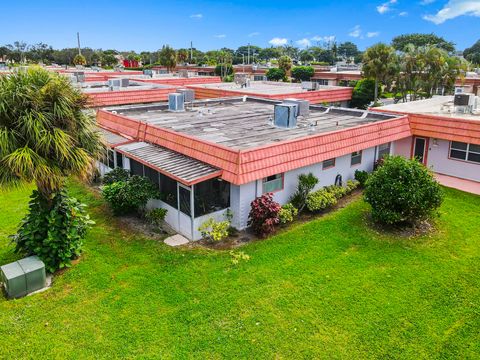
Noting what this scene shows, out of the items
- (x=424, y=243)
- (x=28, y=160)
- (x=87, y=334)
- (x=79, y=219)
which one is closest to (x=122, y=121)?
(x=79, y=219)

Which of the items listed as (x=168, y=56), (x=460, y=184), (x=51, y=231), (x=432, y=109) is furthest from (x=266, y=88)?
(x=168, y=56)

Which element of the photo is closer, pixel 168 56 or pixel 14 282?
pixel 14 282

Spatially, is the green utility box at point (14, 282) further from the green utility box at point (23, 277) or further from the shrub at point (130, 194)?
the shrub at point (130, 194)

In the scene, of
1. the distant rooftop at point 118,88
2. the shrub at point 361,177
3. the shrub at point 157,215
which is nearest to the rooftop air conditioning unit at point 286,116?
the shrub at point 361,177

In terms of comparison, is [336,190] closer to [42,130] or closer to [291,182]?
[291,182]

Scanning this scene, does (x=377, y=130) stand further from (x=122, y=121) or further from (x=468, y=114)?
(x=122, y=121)

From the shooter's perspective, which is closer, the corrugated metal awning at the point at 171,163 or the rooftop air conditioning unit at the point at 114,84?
the corrugated metal awning at the point at 171,163
